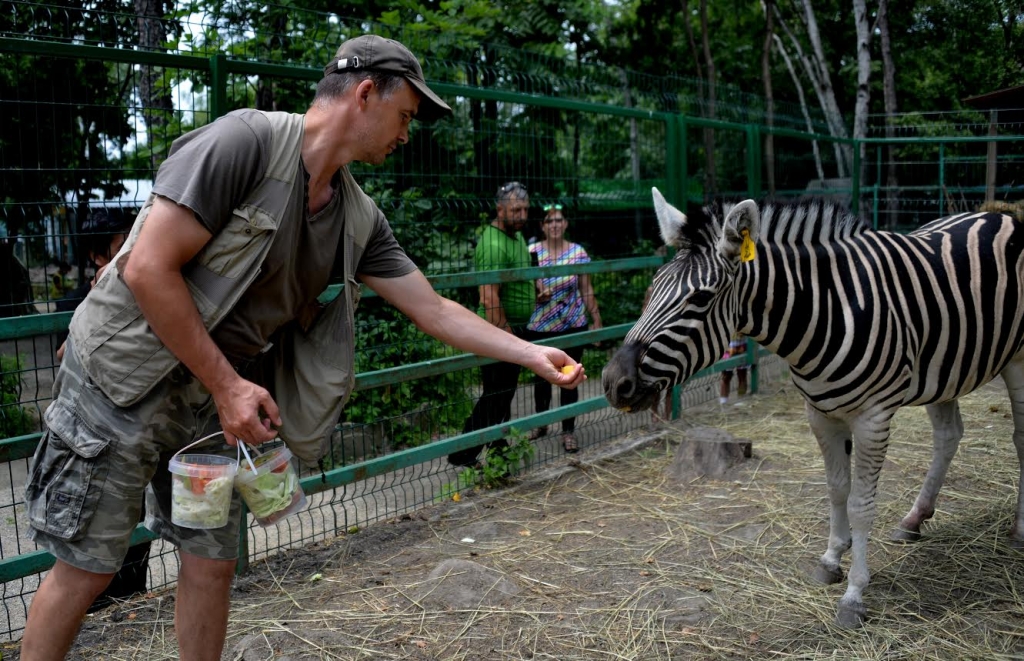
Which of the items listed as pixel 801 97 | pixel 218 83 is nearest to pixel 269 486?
pixel 218 83

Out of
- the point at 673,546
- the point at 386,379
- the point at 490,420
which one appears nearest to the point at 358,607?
the point at 386,379

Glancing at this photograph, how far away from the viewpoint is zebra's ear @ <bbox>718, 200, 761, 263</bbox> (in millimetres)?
3430

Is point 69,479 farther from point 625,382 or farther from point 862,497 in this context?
point 862,497

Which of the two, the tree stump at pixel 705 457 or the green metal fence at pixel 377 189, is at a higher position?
the green metal fence at pixel 377 189

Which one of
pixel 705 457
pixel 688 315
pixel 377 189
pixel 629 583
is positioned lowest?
pixel 629 583

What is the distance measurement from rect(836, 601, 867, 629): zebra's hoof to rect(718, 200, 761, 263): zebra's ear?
157 cm

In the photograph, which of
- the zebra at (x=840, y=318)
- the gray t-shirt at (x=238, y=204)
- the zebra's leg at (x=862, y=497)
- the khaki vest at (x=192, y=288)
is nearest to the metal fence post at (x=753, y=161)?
the zebra at (x=840, y=318)

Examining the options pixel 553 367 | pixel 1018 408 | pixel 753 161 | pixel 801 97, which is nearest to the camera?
pixel 553 367

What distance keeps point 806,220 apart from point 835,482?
125 centimetres

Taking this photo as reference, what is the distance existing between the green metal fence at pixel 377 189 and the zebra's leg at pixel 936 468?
7.57ft

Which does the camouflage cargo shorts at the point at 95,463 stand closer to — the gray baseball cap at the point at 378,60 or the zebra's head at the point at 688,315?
the gray baseball cap at the point at 378,60

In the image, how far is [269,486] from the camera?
248 cm

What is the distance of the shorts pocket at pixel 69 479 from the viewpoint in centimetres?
225

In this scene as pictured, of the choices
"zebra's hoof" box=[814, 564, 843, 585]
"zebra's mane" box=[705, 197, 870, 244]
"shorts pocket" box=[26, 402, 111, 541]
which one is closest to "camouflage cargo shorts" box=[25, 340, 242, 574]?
"shorts pocket" box=[26, 402, 111, 541]
